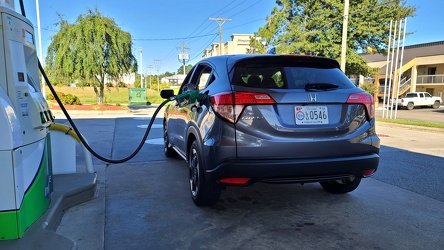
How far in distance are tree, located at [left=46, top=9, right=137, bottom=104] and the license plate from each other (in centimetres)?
1839

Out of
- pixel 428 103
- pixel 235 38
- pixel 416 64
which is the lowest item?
pixel 428 103

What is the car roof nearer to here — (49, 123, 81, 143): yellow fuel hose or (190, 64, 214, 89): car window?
(190, 64, 214, 89): car window

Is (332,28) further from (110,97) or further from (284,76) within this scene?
(110,97)

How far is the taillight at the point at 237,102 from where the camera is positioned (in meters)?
2.89

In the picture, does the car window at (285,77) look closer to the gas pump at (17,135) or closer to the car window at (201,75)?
the car window at (201,75)

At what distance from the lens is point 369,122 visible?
326 cm

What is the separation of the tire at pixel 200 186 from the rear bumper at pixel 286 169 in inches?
12.2

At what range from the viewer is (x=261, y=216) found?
11.4 feet

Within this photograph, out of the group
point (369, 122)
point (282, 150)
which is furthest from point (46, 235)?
point (369, 122)

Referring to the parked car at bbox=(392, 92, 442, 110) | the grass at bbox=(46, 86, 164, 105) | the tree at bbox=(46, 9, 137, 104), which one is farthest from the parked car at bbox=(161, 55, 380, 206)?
the parked car at bbox=(392, 92, 442, 110)

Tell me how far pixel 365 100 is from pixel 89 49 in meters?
18.8

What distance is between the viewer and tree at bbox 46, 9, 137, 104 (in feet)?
62.1

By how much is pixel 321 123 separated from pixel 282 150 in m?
0.47

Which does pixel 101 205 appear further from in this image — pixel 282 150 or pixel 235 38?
pixel 235 38
